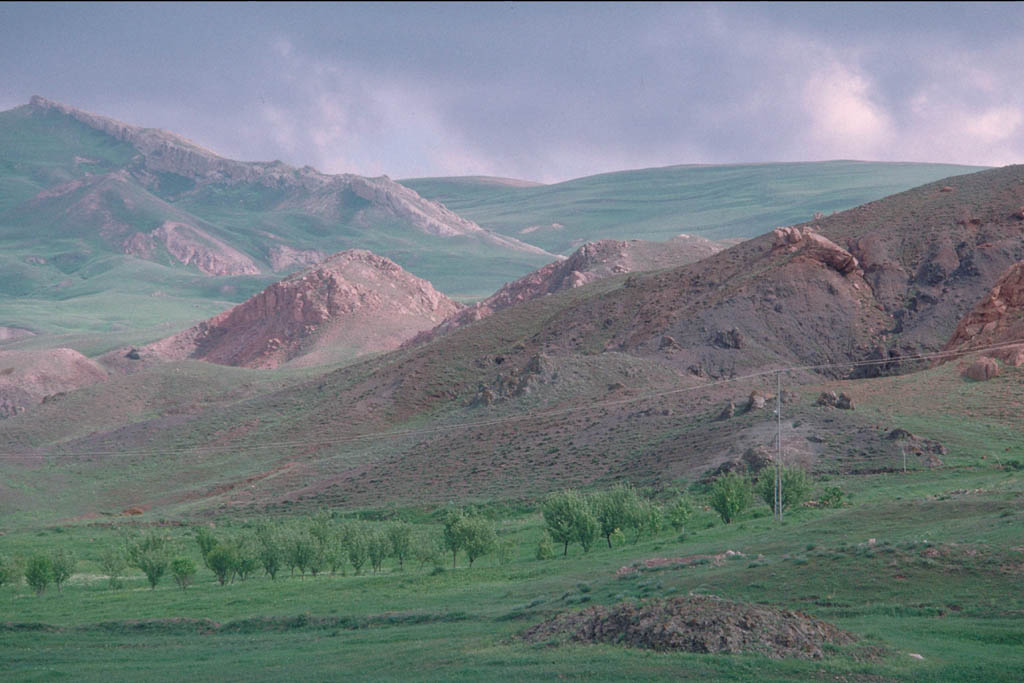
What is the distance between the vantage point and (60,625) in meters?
35.8

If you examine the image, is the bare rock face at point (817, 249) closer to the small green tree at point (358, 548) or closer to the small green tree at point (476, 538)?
the small green tree at point (476, 538)

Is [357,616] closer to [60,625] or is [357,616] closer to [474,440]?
[60,625]

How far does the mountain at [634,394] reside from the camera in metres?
62.7

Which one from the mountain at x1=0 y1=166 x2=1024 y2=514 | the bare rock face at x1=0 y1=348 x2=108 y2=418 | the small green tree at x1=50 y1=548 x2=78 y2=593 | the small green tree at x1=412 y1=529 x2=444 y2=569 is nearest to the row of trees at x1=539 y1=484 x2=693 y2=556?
the small green tree at x1=412 y1=529 x2=444 y2=569

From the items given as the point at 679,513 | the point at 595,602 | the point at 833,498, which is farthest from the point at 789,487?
the point at 595,602

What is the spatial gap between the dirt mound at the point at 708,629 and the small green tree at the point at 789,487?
78.9ft

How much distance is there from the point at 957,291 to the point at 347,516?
47.0 meters

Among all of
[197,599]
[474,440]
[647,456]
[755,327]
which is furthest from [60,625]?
[755,327]

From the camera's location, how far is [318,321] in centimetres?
16762

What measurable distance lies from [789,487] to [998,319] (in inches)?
1202

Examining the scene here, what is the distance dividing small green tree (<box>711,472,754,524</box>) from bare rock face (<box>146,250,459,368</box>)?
366ft

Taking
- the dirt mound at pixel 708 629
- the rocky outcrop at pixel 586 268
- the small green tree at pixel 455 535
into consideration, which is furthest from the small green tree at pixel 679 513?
the rocky outcrop at pixel 586 268

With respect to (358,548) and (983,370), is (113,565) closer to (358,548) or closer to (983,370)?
(358,548)

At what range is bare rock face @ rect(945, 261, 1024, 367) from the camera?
6812 cm
